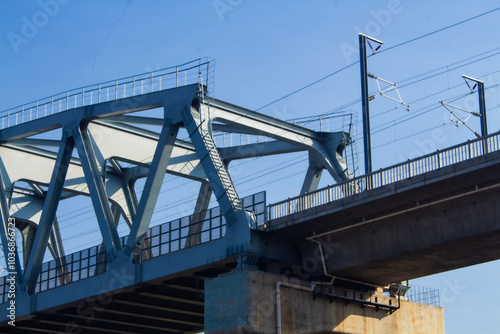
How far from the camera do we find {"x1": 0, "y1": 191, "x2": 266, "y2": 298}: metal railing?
48.0 metres

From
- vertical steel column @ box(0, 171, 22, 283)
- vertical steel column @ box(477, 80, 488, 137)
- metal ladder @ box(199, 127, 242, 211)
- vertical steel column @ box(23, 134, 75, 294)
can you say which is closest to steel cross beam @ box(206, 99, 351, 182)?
metal ladder @ box(199, 127, 242, 211)

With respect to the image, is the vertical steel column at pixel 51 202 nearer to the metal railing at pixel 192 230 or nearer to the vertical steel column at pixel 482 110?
the metal railing at pixel 192 230

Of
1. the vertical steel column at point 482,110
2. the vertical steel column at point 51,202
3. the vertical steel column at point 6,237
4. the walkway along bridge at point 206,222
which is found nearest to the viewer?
the walkway along bridge at point 206,222

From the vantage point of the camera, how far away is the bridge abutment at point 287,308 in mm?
43469

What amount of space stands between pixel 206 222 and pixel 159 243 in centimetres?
411

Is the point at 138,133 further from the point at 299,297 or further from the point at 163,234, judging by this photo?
the point at 299,297

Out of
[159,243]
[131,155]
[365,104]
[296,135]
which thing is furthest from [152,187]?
[131,155]

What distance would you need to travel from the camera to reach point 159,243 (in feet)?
170

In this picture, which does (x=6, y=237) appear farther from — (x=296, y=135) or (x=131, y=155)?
(x=296, y=135)

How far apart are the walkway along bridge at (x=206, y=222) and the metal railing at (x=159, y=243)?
0.27 feet

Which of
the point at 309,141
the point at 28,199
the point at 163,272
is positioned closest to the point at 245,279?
the point at 163,272

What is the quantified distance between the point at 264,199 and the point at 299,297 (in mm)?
5445

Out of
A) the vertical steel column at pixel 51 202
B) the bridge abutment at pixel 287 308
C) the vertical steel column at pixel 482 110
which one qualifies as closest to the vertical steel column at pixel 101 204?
the vertical steel column at pixel 51 202

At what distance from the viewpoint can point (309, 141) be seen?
2352 inches
